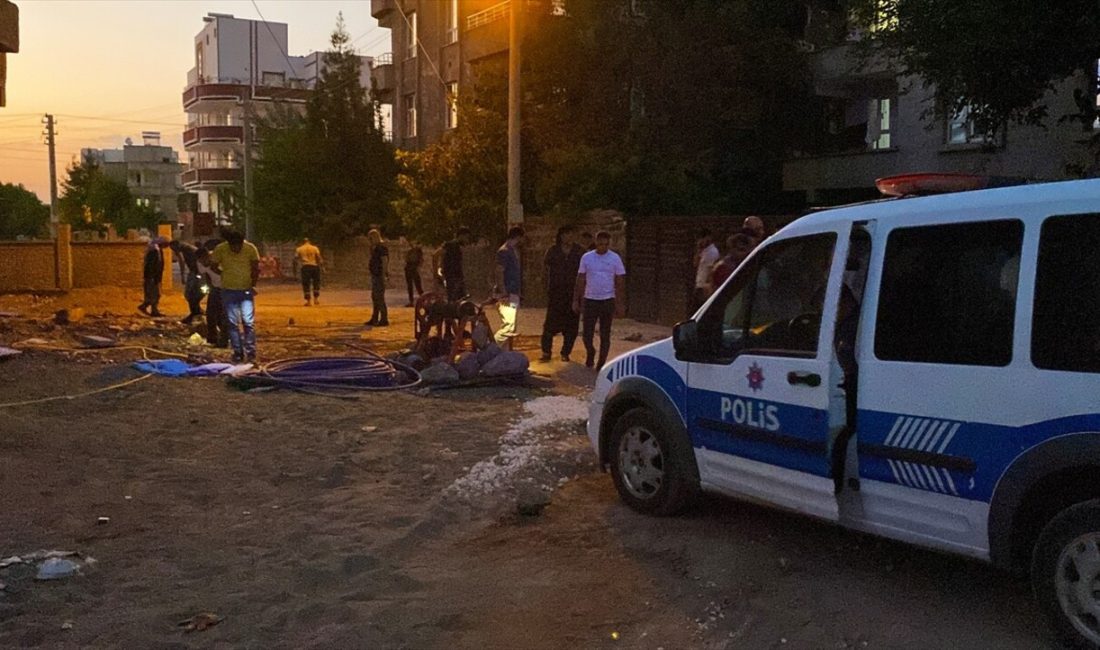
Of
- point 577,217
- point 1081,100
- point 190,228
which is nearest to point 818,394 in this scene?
point 1081,100

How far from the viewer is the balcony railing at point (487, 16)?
97.1 ft

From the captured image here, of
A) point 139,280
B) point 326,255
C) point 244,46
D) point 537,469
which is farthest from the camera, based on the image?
point 244,46

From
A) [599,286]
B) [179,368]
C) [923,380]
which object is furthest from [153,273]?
[923,380]

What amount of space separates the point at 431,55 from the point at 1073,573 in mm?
34998

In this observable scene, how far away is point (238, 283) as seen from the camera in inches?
492

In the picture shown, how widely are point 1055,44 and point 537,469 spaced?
8.91 meters

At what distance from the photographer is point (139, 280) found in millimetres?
29125

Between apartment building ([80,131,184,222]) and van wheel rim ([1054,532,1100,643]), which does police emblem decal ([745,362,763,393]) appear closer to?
van wheel rim ([1054,532,1100,643])

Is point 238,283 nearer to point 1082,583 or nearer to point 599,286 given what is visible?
point 599,286

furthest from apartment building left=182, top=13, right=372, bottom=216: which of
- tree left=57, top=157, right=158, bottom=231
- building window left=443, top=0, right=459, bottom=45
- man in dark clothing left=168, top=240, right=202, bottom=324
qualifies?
man in dark clothing left=168, top=240, right=202, bottom=324

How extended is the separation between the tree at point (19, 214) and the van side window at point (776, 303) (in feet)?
265

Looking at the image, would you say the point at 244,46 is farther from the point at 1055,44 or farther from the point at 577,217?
the point at 1055,44

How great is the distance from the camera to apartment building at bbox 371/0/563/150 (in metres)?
30.9

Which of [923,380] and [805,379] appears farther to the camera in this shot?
[805,379]
